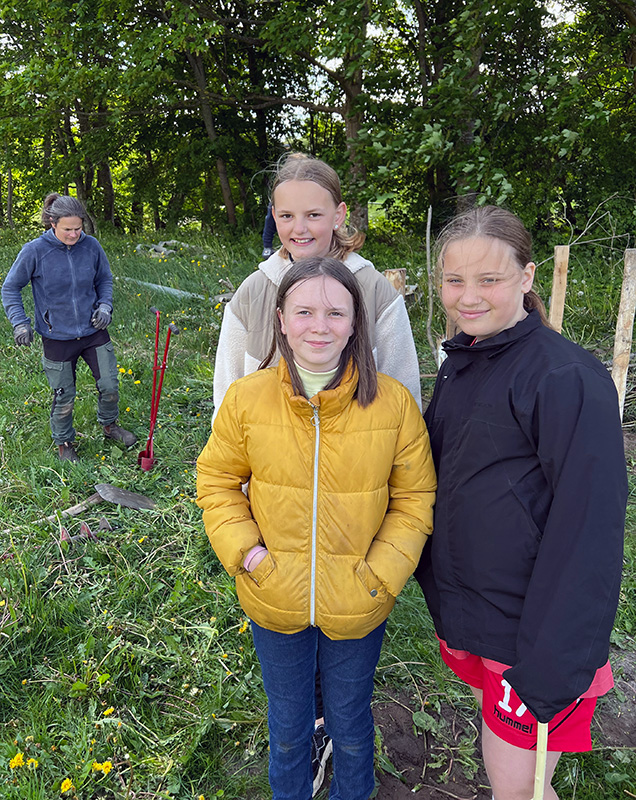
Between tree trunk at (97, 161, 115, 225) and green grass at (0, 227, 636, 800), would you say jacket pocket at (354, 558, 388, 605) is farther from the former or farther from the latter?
tree trunk at (97, 161, 115, 225)

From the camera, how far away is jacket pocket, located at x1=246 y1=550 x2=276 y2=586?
→ 1505 millimetres

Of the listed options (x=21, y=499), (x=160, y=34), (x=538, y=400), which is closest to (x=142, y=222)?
(x=160, y=34)

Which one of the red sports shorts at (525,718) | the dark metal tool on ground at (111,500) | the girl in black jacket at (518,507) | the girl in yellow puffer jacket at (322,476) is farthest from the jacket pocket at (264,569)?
the dark metal tool on ground at (111,500)

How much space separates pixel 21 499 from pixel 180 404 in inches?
69.3

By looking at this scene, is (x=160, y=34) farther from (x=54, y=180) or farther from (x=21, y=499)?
(x=21, y=499)

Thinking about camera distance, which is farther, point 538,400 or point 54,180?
point 54,180

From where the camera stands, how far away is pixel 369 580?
58.2 inches

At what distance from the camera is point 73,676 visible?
7.92ft

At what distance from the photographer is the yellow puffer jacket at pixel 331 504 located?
4.86 ft

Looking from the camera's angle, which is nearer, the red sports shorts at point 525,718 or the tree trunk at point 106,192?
the red sports shorts at point 525,718

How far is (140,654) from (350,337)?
187 centimetres

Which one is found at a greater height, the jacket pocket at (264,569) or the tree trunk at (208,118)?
the tree trunk at (208,118)

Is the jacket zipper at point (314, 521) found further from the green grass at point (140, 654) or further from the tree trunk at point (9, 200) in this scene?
the tree trunk at point (9, 200)

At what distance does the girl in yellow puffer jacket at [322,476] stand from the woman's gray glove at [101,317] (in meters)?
3.15
